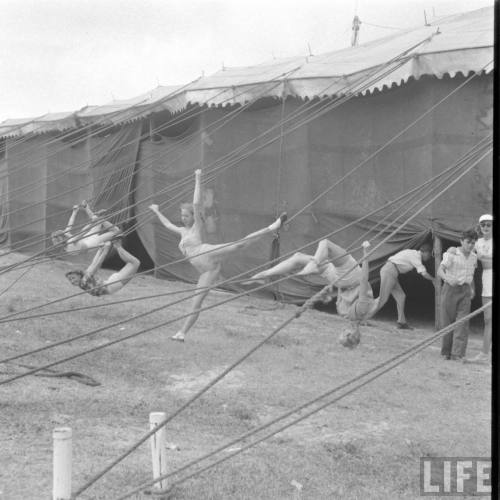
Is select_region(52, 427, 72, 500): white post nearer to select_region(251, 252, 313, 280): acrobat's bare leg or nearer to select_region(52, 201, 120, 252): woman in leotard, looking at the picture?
select_region(52, 201, 120, 252): woman in leotard

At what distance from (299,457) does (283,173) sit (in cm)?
658

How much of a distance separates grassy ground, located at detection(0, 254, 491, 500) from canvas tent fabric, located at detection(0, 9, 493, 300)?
1459 millimetres

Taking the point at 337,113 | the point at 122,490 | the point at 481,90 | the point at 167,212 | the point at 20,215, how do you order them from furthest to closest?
the point at 20,215 < the point at 167,212 < the point at 337,113 < the point at 481,90 < the point at 122,490

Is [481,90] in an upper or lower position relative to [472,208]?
upper

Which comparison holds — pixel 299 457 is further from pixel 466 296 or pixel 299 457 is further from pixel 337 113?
pixel 337 113

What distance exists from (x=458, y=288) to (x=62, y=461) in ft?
16.9

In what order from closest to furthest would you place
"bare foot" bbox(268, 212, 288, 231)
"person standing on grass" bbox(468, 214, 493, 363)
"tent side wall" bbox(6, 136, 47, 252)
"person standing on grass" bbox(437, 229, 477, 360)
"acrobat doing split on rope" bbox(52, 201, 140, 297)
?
1. "bare foot" bbox(268, 212, 288, 231)
2. "person standing on grass" bbox(437, 229, 477, 360)
3. "person standing on grass" bbox(468, 214, 493, 363)
4. "acrobat doing split on rope" bbox(52, 201, 140, 297)
5. "tent side wall" bbox(6, 136, 47, 252)

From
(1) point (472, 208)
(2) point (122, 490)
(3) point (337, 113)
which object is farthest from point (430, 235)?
(2) point (122, 490)

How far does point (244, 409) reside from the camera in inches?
206

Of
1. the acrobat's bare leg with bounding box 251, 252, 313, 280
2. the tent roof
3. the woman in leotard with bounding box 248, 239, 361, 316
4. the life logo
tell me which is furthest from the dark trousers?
the life logo

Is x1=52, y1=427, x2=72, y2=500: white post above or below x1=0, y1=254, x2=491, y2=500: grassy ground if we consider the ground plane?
above

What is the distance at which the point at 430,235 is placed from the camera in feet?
28.3

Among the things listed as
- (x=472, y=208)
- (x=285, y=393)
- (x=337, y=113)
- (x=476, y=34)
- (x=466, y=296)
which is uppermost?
(x=476, y=34)

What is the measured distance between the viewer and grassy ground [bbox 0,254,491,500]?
12.8 ft
